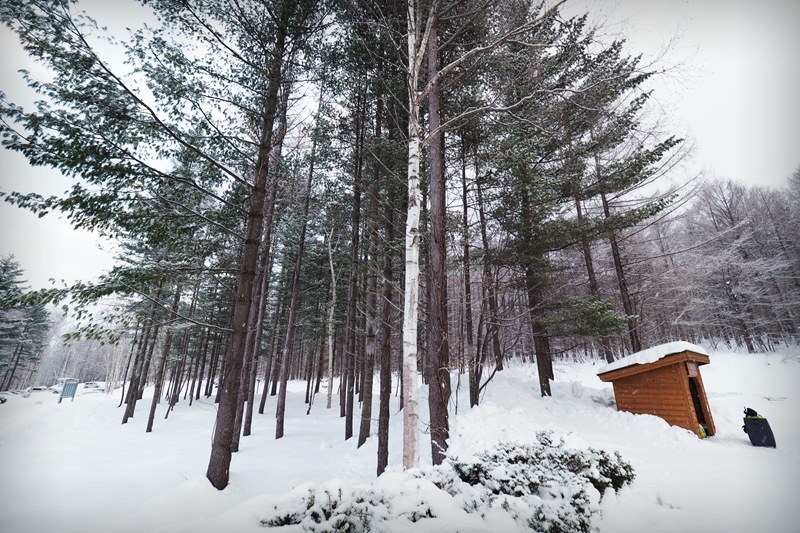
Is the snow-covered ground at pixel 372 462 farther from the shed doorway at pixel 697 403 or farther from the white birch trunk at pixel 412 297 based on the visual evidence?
the white birch trunk at pixel 412 297

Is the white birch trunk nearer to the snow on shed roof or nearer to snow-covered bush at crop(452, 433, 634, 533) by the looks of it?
snow-covered bush at crop(452, 433, 634, 533)

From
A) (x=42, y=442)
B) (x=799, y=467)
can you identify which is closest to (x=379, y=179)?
(x=799, y=467)

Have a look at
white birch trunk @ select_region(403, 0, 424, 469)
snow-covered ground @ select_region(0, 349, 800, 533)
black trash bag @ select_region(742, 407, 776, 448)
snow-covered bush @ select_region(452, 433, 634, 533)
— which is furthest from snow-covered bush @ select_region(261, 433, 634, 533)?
black trash bag @ select_region(742, 407, 776, 448)

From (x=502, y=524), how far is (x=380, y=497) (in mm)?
950

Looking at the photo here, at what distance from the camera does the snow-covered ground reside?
11.3 feet

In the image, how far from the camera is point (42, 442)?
35.0 feet

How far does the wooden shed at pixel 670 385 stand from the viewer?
25.9ft

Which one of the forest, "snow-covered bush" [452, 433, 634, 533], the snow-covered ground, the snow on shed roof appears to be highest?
the forest

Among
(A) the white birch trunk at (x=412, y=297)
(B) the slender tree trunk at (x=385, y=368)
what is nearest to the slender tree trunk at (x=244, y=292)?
(B) the slender tree trunk at (x=385, y=368)

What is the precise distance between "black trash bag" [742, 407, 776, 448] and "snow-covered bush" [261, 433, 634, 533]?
6.94 m

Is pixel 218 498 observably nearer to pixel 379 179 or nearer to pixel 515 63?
pixel 379 179

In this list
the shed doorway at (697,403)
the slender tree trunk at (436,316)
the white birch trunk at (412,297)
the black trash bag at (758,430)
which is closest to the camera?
the white birch trunk at (412,297)

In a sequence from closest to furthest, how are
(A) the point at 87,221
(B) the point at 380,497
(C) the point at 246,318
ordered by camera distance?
1. (B) the point at 380,497
2. (A) the point at 87,221
3. (C) the point at 246,318

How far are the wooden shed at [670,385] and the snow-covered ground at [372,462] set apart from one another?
605mm
